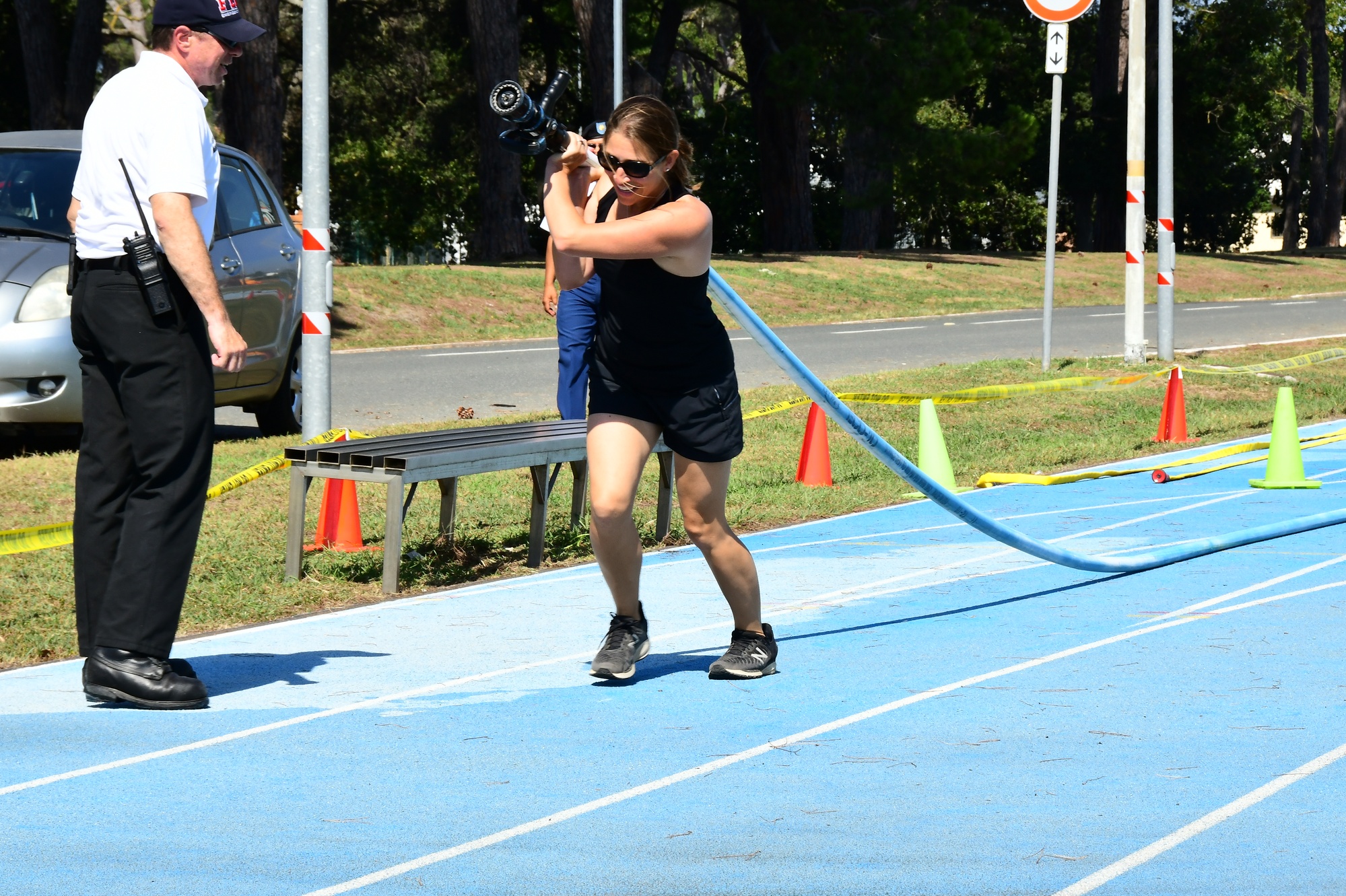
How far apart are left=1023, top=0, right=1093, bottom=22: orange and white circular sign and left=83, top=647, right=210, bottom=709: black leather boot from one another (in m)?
11.5

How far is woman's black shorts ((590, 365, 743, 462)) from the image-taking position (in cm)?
546

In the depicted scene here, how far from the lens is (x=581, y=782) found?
15.0 ft

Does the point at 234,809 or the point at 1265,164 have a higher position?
the point at 1265,164

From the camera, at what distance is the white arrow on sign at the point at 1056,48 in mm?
15547

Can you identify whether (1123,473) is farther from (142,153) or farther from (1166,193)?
(1166,193)

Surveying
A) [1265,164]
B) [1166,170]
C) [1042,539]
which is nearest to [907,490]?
[1042,539]

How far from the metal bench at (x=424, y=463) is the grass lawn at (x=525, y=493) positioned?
0.61 ft

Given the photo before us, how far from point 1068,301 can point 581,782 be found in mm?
30978

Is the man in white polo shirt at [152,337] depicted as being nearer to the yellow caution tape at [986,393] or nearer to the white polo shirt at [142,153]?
the white polo shirt at [142,153]

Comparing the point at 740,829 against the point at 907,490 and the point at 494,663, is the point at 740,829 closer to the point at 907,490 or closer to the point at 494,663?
the point at 494,663

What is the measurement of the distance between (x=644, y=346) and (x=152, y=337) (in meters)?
1.50

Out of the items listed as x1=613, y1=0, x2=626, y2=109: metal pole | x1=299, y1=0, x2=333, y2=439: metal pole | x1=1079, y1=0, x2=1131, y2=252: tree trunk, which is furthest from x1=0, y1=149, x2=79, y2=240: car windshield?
x1=1079, y1=0, x2=1131, y2=252: tree trunk

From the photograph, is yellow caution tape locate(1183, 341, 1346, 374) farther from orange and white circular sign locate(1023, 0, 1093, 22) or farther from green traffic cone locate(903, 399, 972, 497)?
green traffic cone locate(903, 399, 972, 497)

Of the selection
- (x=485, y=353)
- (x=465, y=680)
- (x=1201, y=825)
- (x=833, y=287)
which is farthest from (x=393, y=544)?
(x=833, y=287)
